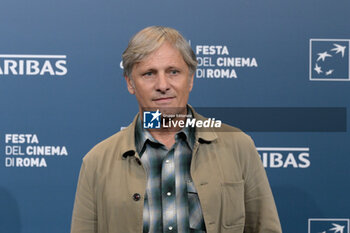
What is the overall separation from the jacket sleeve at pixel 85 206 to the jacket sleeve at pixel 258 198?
0.46 m

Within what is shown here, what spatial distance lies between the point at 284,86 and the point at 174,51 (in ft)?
2.69

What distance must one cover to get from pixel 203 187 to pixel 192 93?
2.42 ft

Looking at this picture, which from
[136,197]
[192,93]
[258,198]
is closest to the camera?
[136,197]

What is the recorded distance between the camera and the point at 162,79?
4.07 feet

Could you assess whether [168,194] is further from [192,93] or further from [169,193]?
[192,93]

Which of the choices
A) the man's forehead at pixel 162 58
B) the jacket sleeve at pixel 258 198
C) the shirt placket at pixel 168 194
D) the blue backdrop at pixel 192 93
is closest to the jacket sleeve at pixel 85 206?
the shirt placket at pixel 168 194

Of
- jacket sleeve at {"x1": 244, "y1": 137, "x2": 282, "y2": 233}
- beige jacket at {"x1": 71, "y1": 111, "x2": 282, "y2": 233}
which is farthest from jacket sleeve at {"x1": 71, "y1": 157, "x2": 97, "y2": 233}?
jacket sleeve at {"x1": 244, "y1": 137, "x2": 282, "y2": 233}

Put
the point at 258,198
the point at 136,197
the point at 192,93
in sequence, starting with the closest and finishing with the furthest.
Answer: the point at 136,197 → the point at 258,198 → the point at 192,93

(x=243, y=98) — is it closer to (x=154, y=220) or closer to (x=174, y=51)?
(x=174, y=51)

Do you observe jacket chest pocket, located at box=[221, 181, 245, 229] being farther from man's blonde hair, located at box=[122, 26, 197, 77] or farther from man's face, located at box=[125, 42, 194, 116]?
man's blonde hair, located at box=[122, 26, 197, 77]

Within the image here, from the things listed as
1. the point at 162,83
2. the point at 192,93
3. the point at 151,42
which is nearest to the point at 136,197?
the point at 162,83

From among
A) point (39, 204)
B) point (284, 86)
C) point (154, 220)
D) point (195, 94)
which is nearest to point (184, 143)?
point (154, 220)

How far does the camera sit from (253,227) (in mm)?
1311

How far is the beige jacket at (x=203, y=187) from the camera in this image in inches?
47.5
